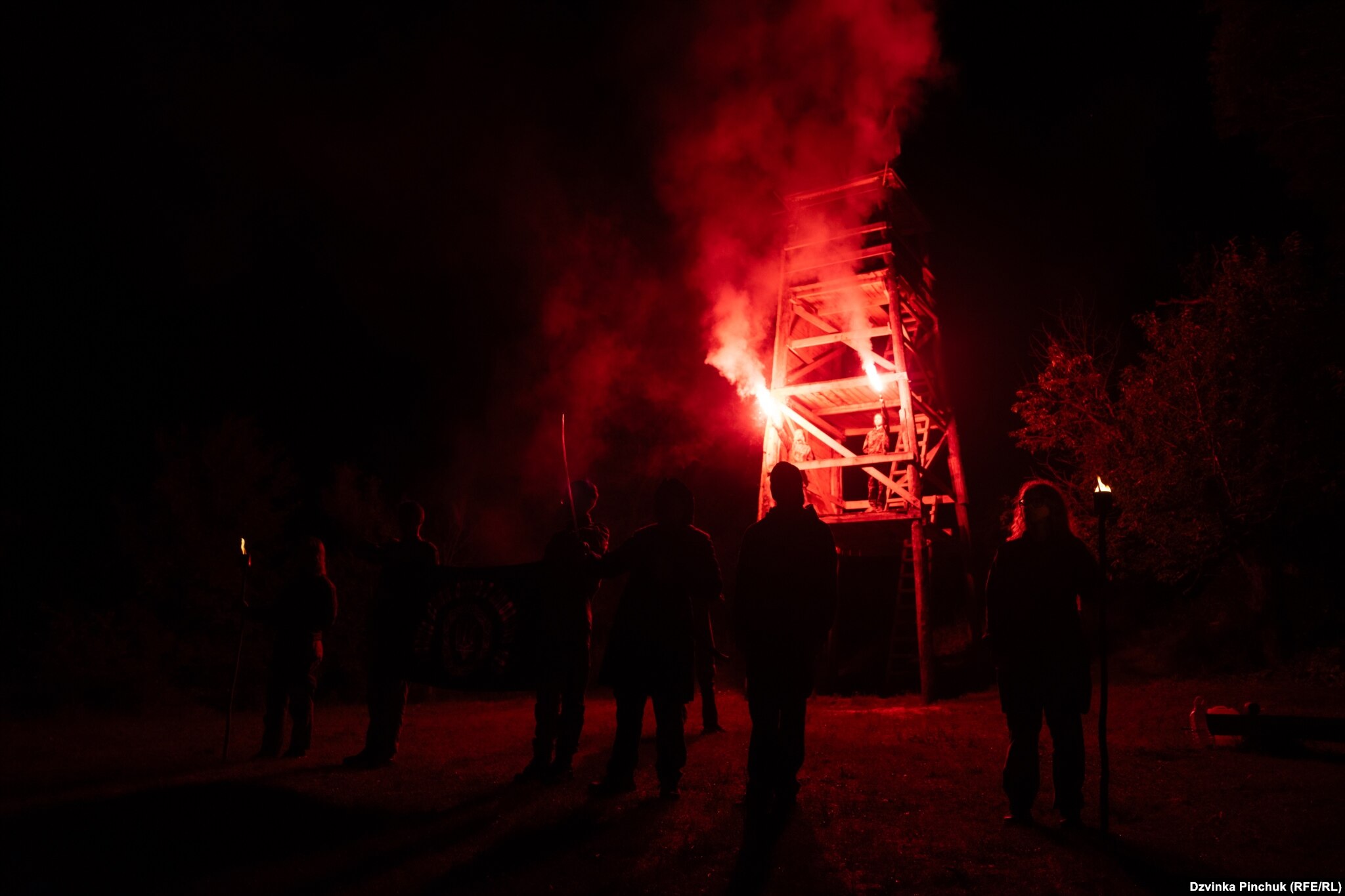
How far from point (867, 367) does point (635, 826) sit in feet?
36.0

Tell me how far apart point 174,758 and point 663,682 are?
4.78 meters

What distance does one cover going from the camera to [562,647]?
19.1 feet

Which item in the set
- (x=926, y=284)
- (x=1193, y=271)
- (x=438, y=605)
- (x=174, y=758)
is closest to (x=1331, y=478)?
(x=1193, y=271)

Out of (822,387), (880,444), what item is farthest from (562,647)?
(880,444)

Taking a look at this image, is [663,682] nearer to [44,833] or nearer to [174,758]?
[44,833]

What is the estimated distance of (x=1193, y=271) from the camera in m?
15.3

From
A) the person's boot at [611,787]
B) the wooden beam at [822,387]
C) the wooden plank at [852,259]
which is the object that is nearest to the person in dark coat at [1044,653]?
the person's boot at [611,787]

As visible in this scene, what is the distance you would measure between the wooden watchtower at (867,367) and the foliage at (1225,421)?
327cm

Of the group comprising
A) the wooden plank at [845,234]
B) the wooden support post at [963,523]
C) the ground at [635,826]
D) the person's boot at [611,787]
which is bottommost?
the ground at [635,826]

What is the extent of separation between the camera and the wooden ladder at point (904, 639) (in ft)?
52.5

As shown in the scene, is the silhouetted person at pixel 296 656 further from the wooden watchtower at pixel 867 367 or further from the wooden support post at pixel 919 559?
the wooden support post at pixel 919 559

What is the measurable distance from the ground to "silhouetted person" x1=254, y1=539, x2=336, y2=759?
355 mm

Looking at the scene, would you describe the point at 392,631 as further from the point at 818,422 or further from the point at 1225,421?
the point at 1225,421

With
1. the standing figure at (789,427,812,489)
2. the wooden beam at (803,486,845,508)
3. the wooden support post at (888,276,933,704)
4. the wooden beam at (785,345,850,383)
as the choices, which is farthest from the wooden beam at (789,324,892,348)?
the wooden beam at (803,486,845,508)
